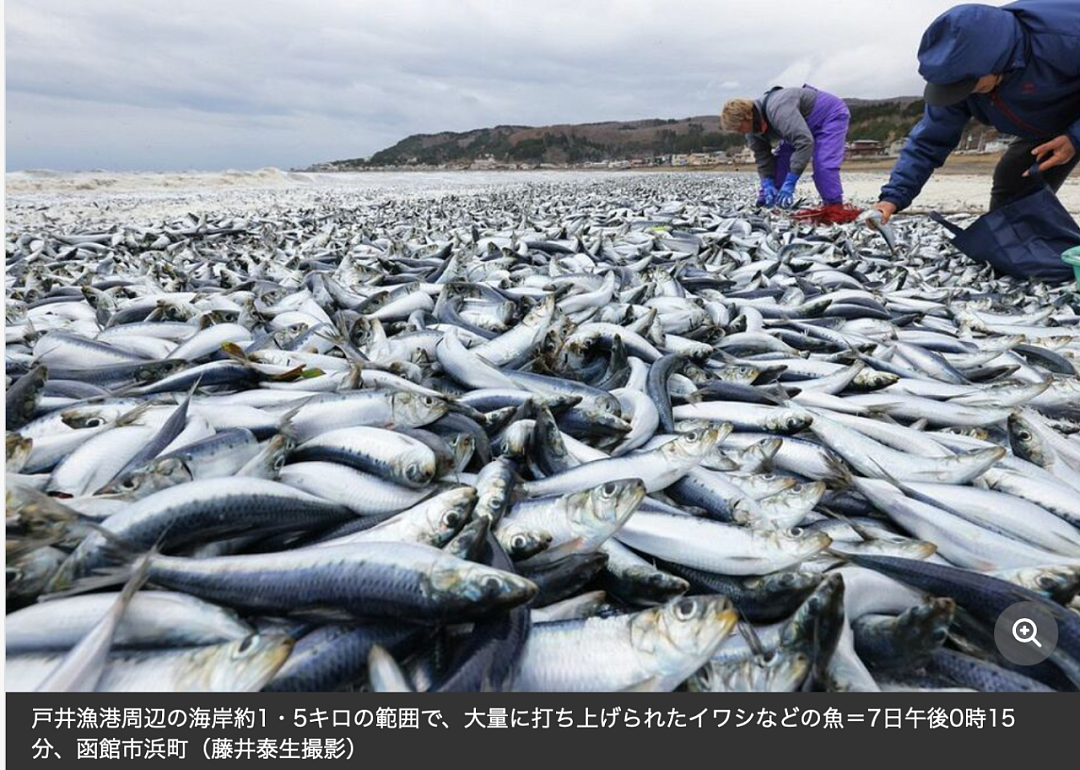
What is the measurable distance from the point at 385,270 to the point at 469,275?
103 cm

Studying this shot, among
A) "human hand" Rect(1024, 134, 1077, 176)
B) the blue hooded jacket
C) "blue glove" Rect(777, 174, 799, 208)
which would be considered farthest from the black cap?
"blue glove" Rect(777, 174, 799, 208)

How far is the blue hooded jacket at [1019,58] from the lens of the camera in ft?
18.1

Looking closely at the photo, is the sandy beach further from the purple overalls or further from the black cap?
the black cap

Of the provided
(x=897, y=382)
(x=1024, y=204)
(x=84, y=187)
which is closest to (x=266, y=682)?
(x=897, y=382)

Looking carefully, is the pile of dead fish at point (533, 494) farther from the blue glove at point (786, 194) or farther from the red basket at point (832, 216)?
the blue glove at point (786, 194)

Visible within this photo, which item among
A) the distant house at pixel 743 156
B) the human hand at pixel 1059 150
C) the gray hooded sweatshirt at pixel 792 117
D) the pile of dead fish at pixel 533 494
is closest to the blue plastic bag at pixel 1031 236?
the human hand at pixel 1059 150

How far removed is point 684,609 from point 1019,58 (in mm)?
6856

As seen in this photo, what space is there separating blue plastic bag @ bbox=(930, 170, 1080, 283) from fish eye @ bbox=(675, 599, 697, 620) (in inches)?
276

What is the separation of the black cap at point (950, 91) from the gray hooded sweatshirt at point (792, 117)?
529cm

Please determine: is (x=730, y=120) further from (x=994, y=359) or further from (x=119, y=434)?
(x=119, y=434)

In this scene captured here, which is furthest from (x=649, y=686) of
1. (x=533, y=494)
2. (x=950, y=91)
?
(x=950, y=91)

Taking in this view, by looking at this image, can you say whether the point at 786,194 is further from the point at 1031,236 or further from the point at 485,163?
the point at 485,163

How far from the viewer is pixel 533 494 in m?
2.45

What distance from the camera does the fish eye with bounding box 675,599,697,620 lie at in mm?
1673
